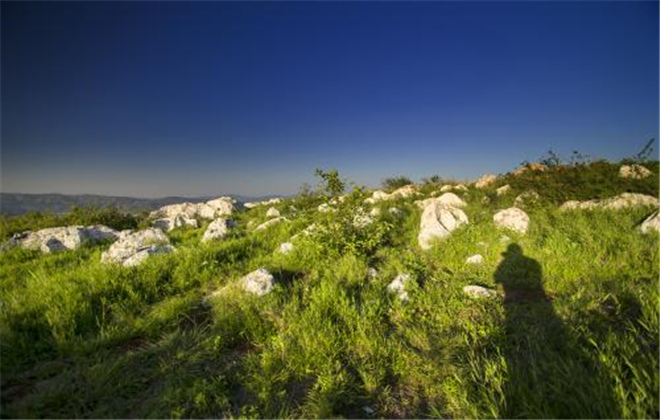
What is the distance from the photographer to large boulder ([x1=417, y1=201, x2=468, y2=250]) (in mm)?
8113

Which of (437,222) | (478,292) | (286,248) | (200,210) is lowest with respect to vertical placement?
(478,292)

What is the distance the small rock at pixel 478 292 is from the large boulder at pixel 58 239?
33.9 feet

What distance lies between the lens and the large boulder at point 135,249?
23.5 feet

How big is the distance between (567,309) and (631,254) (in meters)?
2.61

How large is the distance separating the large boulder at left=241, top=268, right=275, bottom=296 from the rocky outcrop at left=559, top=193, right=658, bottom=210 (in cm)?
811

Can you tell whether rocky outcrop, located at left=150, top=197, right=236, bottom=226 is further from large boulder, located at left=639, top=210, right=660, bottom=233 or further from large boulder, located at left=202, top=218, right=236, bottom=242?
large boulder, located at left=639, top=210, right=660, bottom=233

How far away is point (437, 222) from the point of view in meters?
8.54

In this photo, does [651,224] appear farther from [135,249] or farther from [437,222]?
[135,249]

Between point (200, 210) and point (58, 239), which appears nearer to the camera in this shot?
point (58, 239)

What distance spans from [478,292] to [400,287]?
124 cm

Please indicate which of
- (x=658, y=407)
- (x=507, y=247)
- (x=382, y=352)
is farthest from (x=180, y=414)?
(x=507, y=247)

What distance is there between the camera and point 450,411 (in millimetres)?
3189

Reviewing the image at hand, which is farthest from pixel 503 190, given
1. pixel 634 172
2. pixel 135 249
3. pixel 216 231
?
pixel 135 249

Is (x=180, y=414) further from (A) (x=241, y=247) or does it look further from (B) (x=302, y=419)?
(A) (x=241, y=247)
